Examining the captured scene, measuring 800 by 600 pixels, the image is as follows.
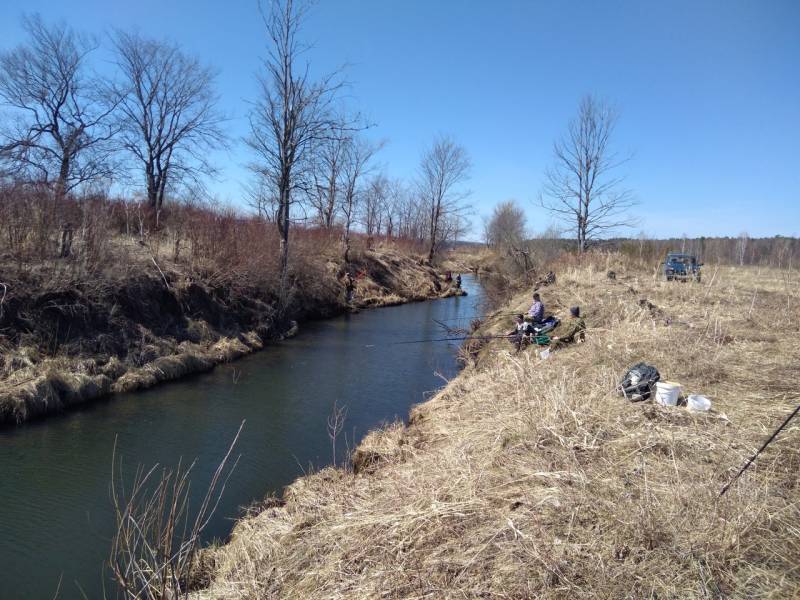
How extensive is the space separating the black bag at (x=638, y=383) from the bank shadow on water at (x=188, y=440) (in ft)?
15.1

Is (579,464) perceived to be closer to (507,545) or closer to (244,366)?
(507,545)

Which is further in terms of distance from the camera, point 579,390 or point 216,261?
point 216,261

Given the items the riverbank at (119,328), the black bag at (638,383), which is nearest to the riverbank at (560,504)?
the black bag at (638,383)

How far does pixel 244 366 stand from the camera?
1394cm

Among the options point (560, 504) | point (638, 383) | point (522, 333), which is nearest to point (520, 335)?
point (522, 333)

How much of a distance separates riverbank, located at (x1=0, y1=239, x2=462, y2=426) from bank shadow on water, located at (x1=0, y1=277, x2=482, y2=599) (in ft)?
1.75

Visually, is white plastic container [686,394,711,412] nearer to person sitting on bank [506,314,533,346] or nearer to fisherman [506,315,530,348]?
fisherman [506,315,530,348]

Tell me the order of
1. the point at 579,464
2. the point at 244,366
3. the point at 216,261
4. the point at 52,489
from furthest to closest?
the point at 216,261 → the point at 244,366 → the point at 52,489 → the point at 579,464

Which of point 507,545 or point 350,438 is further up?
point 507,545

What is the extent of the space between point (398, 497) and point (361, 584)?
3.84 ft

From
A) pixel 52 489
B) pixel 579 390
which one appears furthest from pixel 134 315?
pixel 579 390

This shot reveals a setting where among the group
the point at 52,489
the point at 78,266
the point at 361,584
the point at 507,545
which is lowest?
the point at 52,489

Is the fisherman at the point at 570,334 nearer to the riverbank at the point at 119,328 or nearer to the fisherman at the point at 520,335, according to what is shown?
the fisherman at the point at 520,335

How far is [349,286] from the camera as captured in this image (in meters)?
27.6
